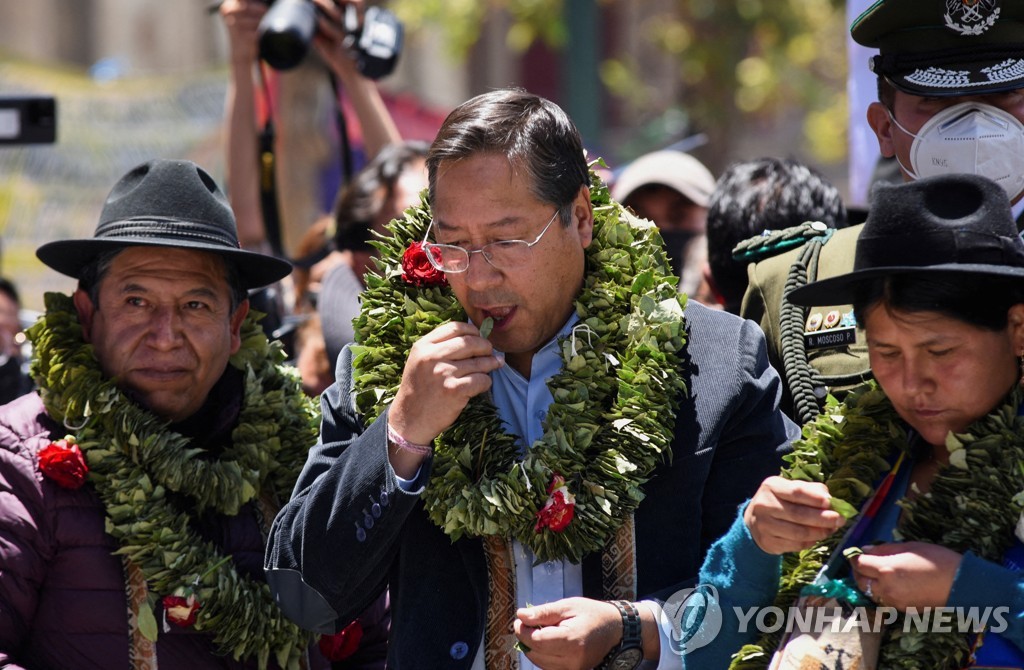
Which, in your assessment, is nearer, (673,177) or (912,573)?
(912,573)

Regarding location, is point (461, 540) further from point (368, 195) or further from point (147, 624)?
point (368, 195)

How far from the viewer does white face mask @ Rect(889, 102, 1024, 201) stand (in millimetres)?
3092

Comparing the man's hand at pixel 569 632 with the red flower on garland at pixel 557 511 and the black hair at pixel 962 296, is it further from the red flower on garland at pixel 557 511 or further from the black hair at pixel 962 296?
the black hair at pixel 962 296

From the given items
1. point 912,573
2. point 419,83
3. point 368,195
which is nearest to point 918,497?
point 912,573

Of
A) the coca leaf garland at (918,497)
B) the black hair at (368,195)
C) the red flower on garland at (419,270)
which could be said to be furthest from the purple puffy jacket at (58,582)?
the black hair at (368,195)

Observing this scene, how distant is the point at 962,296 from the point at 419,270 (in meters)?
1.32

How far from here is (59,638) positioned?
10.8ft

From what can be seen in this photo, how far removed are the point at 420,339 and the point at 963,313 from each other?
1.19 meters

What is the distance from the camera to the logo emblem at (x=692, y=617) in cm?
283

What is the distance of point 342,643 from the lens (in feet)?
11.9

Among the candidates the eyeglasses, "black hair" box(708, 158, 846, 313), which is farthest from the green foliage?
the eyeglasses

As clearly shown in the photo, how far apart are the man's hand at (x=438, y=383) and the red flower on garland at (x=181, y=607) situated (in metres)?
0.79

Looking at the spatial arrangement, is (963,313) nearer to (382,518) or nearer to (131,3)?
(382,518)

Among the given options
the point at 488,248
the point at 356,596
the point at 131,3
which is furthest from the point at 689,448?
the point at 131,3
